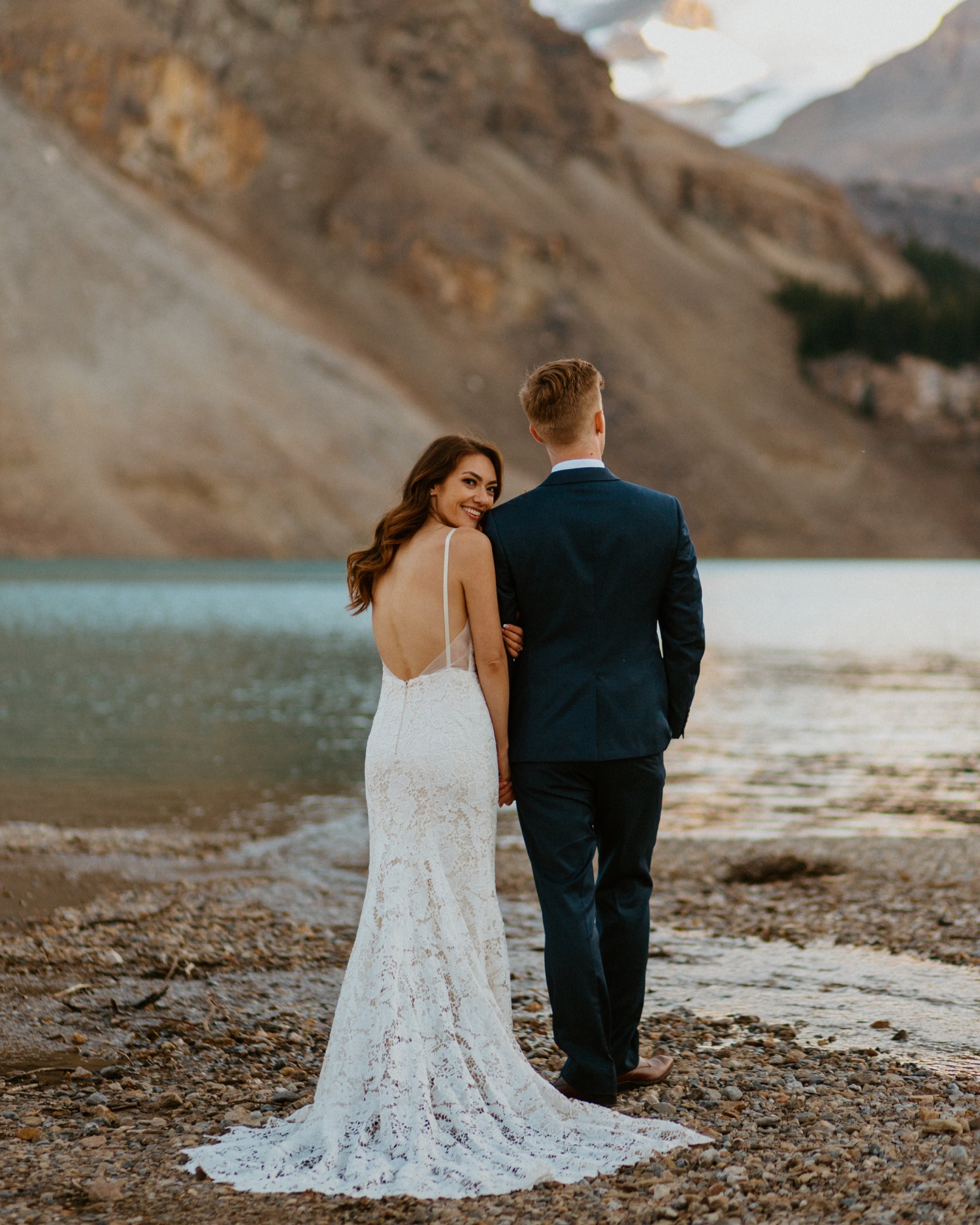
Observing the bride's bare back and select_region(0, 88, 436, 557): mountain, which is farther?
select_region(0, 88, 436, 557): mountain

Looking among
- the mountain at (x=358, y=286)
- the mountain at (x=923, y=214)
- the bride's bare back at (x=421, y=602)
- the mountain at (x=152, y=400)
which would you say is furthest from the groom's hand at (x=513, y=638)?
the mountain at (x=923, y=214)

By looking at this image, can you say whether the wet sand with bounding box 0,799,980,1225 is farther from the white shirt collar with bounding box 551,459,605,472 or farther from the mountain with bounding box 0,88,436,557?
the mountain with bounding box 0,88,436,557

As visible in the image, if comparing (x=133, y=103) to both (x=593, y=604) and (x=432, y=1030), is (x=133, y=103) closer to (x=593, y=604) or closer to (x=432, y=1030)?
(x=593, y=604)

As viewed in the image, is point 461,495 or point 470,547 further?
point 461,495

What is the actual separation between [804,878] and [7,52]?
8614 cm

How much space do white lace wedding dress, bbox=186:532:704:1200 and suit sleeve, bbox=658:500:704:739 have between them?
27.5 inches

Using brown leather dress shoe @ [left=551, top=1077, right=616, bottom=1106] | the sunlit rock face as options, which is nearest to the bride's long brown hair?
brown leather dress shoe @ [left=551, top=1077, right=616, bottom=1106]

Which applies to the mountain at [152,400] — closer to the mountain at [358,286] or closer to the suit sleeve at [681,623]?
the mountain at [358,286]

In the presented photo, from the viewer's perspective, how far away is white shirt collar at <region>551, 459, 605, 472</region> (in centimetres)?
496

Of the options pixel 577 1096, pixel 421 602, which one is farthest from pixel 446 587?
pixel 577 1096

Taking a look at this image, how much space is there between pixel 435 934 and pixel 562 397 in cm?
190

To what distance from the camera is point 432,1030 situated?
4.64m

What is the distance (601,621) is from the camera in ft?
16.0

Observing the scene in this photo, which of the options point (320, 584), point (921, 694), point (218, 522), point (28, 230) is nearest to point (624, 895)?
point (921, 694)
